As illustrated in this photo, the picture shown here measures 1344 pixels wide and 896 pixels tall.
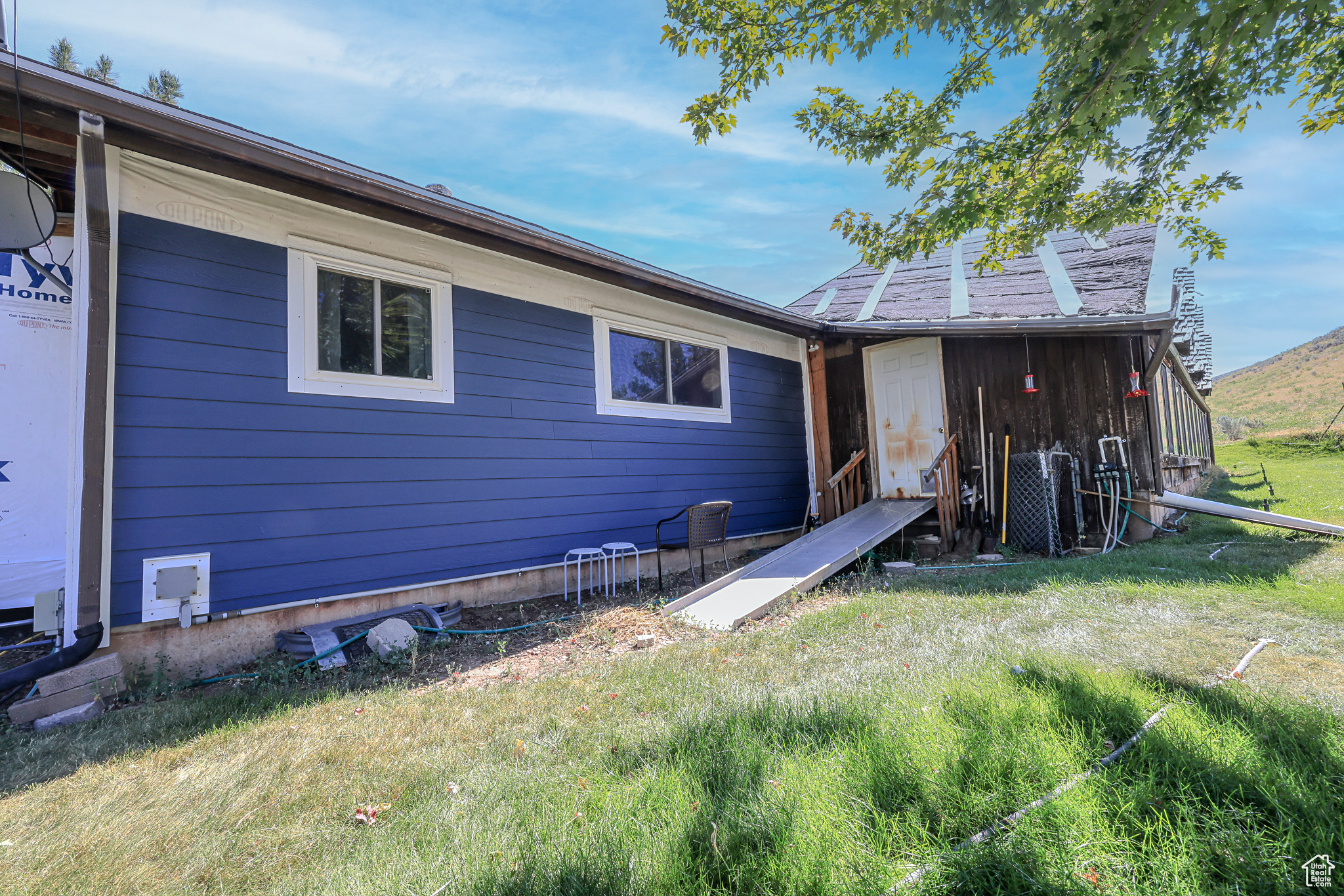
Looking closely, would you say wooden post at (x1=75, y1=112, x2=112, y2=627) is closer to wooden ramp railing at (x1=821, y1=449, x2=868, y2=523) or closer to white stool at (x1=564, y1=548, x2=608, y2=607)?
white stool at (x1=564, y1=548, x2=608, y2=607)

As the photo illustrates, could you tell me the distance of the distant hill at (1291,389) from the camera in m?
25.9

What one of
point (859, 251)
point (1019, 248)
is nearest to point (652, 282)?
point (859, 251)

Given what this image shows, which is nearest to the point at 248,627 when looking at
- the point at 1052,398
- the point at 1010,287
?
the point at 1052,398

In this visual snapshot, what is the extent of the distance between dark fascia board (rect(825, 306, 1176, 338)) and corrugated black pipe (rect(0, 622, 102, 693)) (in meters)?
7.64

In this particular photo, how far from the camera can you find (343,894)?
57.5 inches

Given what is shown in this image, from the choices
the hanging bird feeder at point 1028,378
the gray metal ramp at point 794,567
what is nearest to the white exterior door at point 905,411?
the gray metal ramp at point 794,567

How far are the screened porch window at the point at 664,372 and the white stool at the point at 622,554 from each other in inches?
60.4

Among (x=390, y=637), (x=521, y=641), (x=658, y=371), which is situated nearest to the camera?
(x=390, y=637)

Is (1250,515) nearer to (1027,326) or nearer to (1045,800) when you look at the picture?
(1027,326)

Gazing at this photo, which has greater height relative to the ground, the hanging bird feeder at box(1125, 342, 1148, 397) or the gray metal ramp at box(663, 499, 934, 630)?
the hanging bird feeder at box(1125, 342, 1148, 397)

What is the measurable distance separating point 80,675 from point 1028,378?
8.80 metres

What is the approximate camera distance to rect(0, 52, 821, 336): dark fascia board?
3.05 m

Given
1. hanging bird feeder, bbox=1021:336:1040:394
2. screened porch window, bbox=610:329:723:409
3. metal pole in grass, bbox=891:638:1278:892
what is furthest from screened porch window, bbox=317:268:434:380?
hanging bird feeder, bbox=1021:336:1040:394

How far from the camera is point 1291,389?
1292 inches
